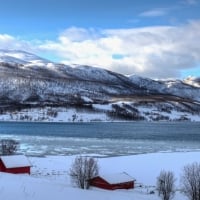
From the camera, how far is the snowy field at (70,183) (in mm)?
16094

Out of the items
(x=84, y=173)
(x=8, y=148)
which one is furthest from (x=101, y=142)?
(x=84, y=173)

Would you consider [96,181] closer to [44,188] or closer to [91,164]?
[91,164]

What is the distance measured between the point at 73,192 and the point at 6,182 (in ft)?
10.0

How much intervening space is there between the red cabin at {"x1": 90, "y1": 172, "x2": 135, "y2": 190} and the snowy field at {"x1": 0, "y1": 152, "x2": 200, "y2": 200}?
2.85 feet

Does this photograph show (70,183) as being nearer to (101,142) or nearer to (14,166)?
(14,166)

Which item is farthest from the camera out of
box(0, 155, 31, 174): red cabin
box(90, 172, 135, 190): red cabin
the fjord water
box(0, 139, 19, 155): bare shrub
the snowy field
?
the fjord water

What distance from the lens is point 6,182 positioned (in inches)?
704

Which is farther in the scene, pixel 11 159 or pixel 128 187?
pixel 11 159

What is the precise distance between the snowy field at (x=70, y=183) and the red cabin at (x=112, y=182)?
2.85 ft

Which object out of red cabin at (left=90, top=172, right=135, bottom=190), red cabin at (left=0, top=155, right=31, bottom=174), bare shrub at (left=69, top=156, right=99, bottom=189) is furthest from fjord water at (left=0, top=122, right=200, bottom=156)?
bare shrub at (left=69, top=156, right=99, bottom=189)

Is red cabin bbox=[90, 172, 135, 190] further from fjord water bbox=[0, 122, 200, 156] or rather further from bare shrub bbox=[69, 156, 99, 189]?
fjord water bbox=[0, 122, 200, 156]

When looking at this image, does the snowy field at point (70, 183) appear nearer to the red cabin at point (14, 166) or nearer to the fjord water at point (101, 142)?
the red cabin at point (14, 166)

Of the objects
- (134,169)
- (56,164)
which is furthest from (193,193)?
(56,164)

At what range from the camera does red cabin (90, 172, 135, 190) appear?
115 feet
